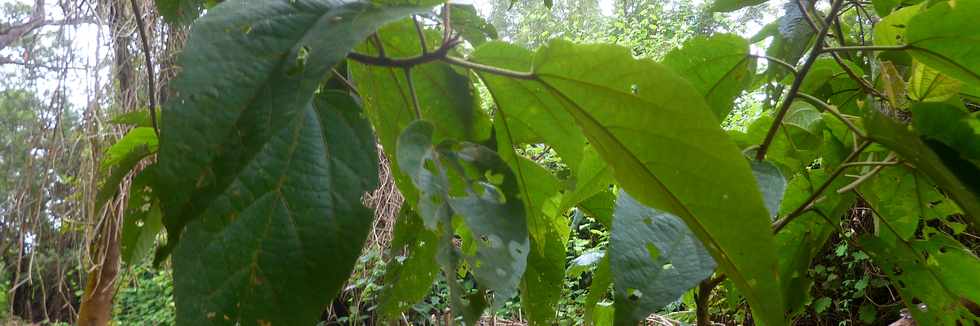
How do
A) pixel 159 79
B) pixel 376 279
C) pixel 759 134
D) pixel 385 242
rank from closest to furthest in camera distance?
pixel 759 134, pixel 159 79, pixel 385 242, pixel 376 279

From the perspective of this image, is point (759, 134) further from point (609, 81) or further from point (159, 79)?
point (159, 79)

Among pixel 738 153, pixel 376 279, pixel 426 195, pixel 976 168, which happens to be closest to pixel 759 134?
pixel 976 168

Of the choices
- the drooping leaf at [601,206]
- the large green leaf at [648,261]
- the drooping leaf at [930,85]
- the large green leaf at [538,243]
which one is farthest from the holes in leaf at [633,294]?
the drooping leaf at [930,85]

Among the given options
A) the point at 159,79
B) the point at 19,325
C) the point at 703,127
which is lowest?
the point at 19,325

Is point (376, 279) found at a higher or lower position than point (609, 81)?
lower

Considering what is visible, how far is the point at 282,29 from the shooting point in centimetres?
25

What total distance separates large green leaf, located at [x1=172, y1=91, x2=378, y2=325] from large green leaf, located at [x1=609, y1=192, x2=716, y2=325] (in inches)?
5.5

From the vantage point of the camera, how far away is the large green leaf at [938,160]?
0.36 meters

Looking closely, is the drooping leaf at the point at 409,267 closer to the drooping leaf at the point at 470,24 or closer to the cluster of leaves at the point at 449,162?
the cluster of leaves at the point at 449,162

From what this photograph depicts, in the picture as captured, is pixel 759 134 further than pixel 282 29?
Yes

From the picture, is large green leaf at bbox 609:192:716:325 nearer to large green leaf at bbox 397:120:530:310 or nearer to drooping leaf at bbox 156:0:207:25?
large green leaf at bbox 397:120:530:310

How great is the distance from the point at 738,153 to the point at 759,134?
339 mm

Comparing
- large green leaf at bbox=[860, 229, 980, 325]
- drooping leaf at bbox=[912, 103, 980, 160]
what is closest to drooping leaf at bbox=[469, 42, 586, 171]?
drooping leaf at bbox=[912, 103, 980, 160]

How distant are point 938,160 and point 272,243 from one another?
39cm
